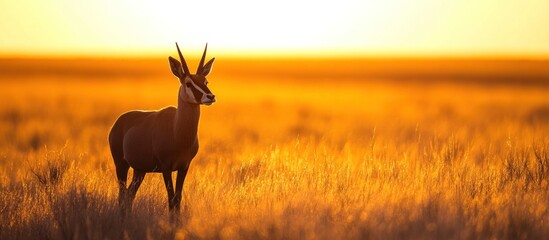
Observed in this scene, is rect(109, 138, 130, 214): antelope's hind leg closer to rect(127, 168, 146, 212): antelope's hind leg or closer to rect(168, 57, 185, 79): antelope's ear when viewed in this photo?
rect(127, 168, 146, 212): antelope's hind leg

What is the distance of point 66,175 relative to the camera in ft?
36.1

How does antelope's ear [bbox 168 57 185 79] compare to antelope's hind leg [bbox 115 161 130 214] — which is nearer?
antelope's ear [bbox 168 57 185 79]

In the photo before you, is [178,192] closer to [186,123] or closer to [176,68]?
[186,123]

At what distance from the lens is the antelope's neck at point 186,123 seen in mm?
9781

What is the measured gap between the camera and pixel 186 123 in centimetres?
977

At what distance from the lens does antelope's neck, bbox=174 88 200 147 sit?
385 inches

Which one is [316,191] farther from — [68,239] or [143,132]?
[68,239]

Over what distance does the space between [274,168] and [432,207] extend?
310cm

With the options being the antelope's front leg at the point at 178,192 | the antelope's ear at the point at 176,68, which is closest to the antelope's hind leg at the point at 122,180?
the antelope's front leg at the point at 178,192

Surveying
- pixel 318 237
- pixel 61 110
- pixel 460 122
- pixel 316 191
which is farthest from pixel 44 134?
pixel 318 237

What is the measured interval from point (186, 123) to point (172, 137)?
25 cm

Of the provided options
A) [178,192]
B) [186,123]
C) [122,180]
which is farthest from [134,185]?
[186,123]

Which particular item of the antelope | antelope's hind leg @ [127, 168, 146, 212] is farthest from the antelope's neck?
antelope's hind leg @ [127, 168, 146, 212]

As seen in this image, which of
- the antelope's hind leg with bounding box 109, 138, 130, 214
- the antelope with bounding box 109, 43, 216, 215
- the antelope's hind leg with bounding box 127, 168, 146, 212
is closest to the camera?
the antelope with bounding box 109, 43, 216, 215
